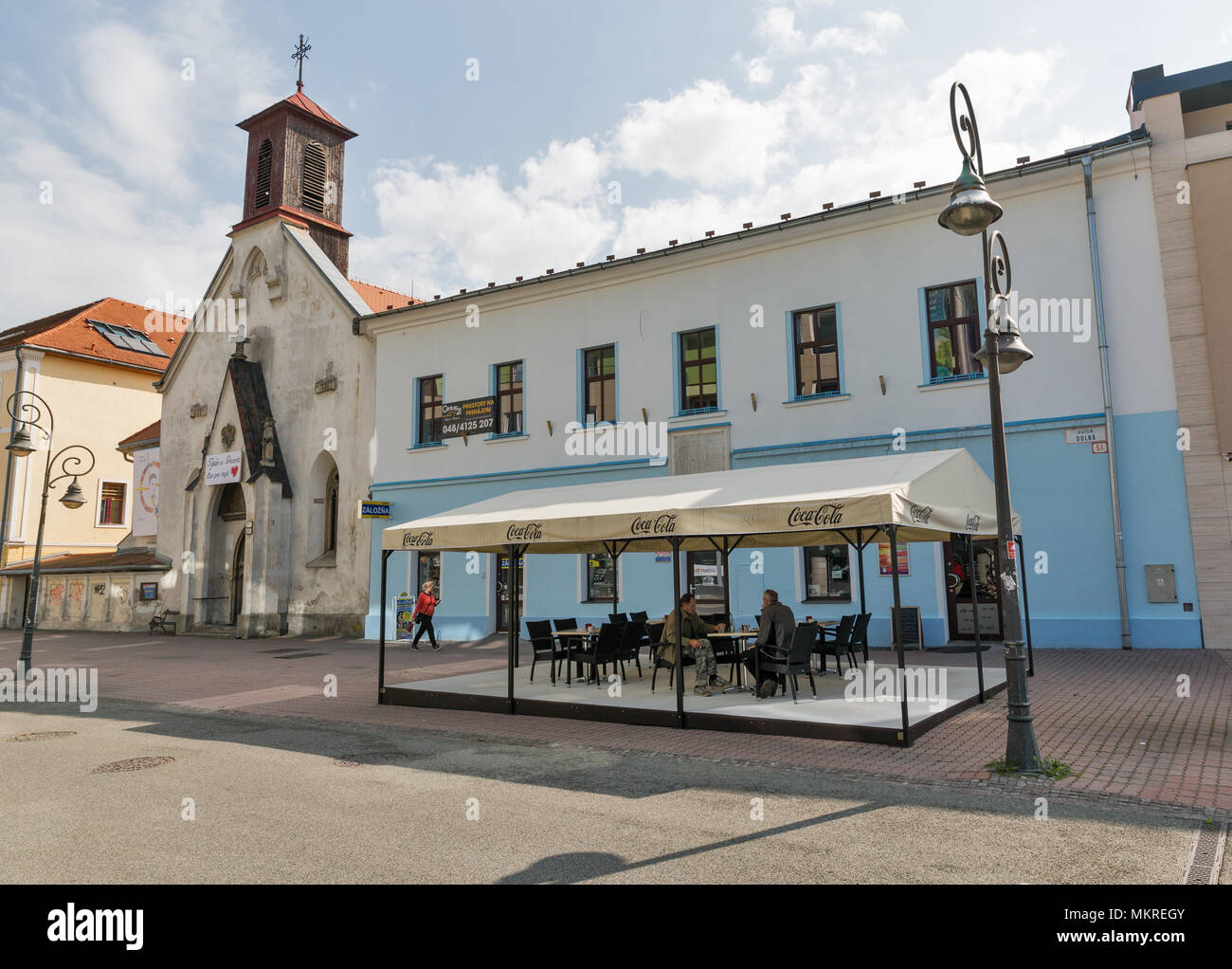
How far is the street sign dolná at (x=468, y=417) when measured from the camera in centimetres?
2258

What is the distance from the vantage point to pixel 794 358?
61.1ft

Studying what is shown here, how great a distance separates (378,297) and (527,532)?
74.8 ft

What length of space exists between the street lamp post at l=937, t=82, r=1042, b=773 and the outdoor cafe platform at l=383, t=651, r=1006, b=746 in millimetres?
1396

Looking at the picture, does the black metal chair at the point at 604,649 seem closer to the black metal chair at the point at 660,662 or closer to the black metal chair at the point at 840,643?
the black metal chair at the point at 660,662

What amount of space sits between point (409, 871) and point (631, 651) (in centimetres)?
851

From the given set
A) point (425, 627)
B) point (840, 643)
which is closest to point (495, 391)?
point (425, 627)

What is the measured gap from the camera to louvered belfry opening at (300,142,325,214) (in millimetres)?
29625

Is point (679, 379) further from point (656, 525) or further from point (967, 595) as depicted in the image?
point (656, 525)

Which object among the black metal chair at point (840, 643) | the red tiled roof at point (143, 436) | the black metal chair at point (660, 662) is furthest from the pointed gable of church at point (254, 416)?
the black metal chair at point (840, 643)

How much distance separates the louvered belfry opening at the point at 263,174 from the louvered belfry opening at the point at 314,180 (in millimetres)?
1173

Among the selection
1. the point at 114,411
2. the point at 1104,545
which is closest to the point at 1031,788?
the point at 1104,545

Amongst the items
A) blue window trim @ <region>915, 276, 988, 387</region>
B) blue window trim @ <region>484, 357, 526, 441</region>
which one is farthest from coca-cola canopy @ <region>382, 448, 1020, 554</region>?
blue window trim @ <region>484, 357, 526, 441</region>
